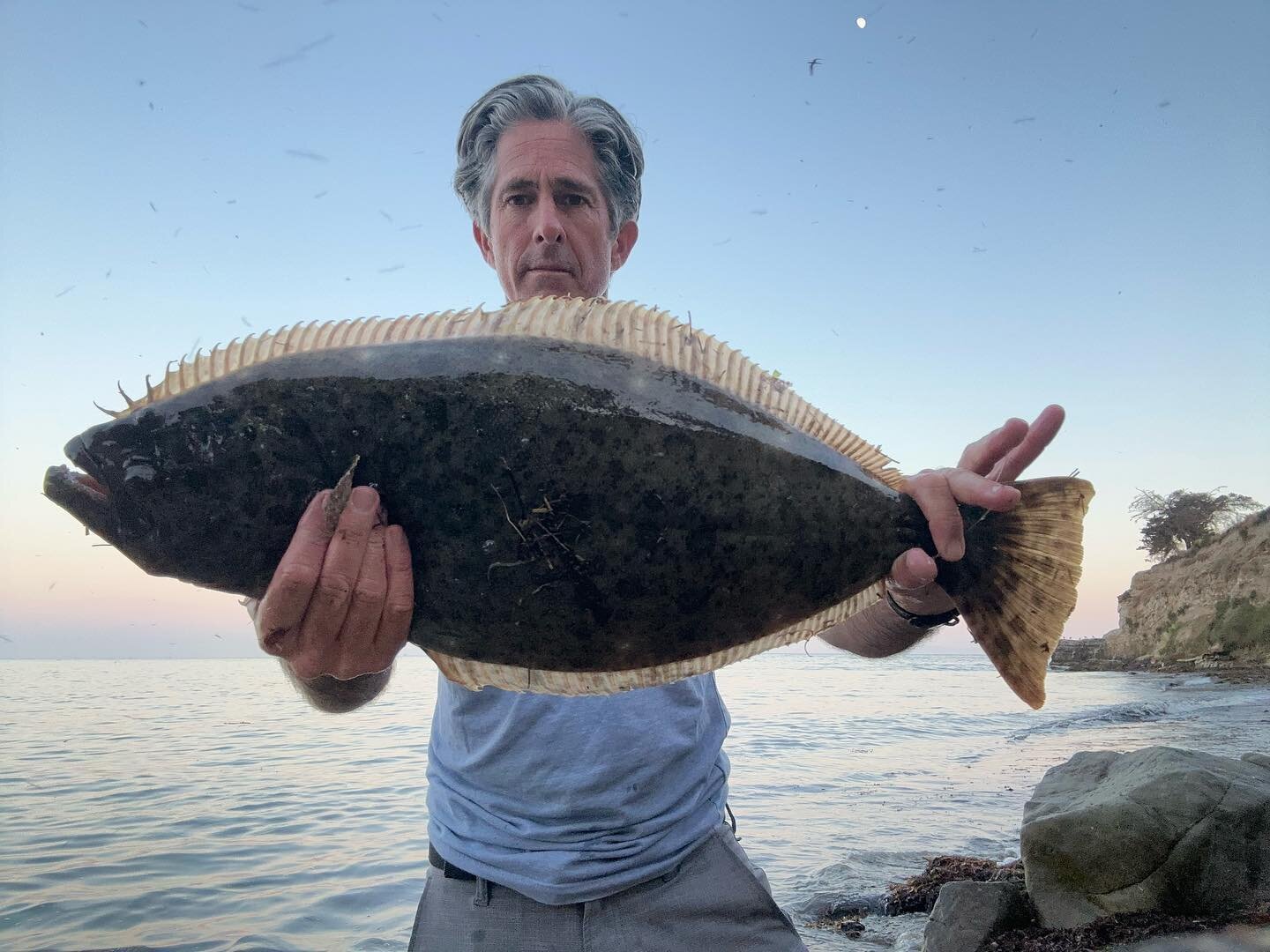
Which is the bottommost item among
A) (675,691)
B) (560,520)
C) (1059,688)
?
(1059,688)

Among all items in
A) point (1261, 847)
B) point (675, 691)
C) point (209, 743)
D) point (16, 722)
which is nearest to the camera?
point (675, 691)

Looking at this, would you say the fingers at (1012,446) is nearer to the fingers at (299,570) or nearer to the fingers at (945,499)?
the fingers at (945,499)

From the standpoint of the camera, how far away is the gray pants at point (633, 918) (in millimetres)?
2693

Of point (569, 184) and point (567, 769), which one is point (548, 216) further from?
point (567, 769)

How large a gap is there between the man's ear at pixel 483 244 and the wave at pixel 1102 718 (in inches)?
645

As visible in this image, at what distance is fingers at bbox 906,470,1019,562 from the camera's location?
7.87ft

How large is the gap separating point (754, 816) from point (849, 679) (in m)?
25.2

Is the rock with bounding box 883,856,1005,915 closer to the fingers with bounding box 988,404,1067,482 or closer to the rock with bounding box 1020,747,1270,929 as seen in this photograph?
the rock with bounding box 1020,747,1270,929

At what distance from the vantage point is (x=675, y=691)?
3.06 m

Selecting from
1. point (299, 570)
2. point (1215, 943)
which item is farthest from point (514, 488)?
point (1215, 943)

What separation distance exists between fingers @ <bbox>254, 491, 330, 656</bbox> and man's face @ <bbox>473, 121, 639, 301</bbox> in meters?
1.66

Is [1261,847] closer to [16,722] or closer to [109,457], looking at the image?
[109,457]

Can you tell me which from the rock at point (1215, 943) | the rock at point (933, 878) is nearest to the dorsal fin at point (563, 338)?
the rock at point (1215, 943)

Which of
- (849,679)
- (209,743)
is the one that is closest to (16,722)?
(209,743)
